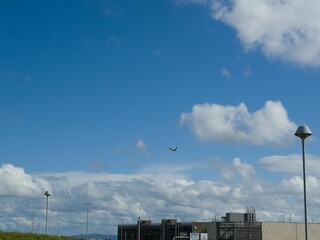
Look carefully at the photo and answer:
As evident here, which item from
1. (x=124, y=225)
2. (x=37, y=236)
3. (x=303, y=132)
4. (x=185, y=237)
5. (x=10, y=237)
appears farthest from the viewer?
(x=124, y=225)

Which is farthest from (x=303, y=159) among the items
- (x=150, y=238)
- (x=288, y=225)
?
(x=150, y=238)

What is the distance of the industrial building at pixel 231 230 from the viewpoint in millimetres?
141125

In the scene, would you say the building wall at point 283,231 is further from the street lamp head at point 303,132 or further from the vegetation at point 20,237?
the street lamp head at point 303,132

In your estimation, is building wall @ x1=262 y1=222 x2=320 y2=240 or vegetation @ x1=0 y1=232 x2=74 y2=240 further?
building wall @ x1=262 y1=222 x2=320 y2=240

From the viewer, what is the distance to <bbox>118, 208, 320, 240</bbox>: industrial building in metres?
141

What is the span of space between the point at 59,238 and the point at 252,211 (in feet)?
325

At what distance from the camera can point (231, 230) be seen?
14300 cm

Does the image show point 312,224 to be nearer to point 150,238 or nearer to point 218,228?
point 218,228

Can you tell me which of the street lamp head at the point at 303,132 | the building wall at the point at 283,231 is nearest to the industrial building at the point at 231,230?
the building wall at the point at 283,231

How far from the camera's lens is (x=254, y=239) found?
141m

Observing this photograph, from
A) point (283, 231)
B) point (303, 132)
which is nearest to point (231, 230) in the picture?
point (283, 231)

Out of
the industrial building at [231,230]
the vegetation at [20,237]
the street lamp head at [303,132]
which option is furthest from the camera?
the industrial building at [231,230]

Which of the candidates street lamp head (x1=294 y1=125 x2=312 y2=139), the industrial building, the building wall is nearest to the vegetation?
street lamp head (x1=294 y1=125 x2=312 y2=139)

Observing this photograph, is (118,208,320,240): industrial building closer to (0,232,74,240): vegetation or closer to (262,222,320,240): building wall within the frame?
(262,222,320,240): building wall
